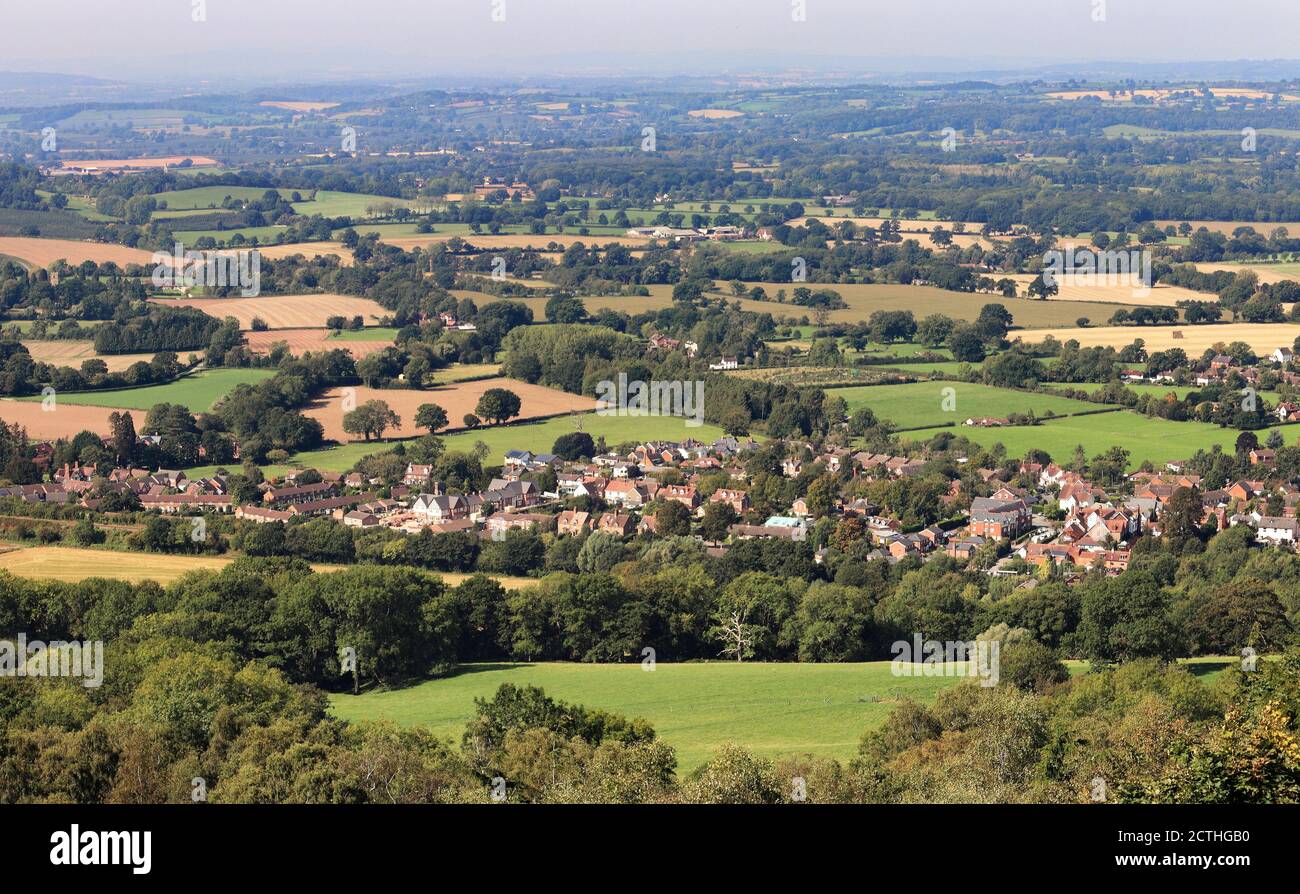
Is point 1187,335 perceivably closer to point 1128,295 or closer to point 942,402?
point 1128,295

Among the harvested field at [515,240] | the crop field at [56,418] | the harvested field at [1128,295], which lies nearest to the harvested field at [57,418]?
the crop field at [56,418]

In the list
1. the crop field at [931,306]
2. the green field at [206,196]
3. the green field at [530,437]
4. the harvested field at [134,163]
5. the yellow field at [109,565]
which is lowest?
the yellow field at [109,565]

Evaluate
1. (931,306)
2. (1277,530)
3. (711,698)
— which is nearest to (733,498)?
(1277,530)

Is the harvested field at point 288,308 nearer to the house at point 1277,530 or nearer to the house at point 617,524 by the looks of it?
the house at point 617,524

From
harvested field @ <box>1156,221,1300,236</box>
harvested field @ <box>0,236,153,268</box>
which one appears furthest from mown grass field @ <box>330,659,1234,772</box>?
harvested field @ <box>1156,221,1300,236</box>
